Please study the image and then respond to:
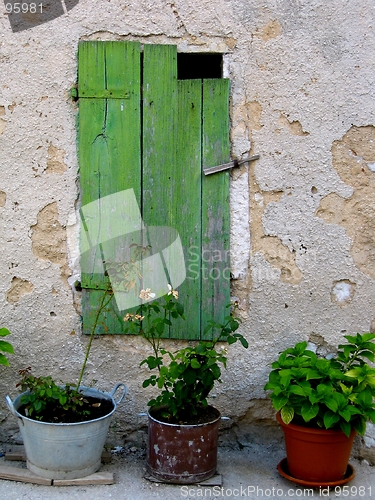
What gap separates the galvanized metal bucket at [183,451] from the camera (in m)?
2.65

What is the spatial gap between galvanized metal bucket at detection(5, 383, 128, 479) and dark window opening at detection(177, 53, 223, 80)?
1962 millimetres

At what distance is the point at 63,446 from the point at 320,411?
1.17 metres

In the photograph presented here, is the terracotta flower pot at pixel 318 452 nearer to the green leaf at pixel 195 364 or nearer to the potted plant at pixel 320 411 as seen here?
the potted plant at pixel 320 411

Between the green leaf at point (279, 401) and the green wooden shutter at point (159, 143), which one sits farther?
the green wooden shutter at point (159, 143)

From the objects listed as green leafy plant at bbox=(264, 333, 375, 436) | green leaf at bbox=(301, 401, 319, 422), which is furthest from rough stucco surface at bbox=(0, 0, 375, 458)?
green leaf at bbox=(301, 401, 319, 422)

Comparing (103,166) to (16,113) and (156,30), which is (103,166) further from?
(156,30)

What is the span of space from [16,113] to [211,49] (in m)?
1.07

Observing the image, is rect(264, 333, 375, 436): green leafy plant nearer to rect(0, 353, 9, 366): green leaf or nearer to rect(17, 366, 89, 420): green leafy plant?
rect(17, 366, 89, 420): green leafy plant

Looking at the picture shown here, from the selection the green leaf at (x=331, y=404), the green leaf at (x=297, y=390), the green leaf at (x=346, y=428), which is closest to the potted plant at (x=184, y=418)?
the green leaf at (x=297, y=390)

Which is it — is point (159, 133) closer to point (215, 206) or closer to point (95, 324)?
point (215, 206)

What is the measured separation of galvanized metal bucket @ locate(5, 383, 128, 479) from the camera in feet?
8.57

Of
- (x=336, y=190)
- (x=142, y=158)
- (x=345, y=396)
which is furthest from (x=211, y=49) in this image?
Result: (x=345, y=396)

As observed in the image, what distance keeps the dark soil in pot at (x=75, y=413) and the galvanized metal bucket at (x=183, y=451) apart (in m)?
0.27

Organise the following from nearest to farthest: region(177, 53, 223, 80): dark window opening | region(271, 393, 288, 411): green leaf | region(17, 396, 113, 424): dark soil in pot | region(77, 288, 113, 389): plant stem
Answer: region(271, 393, 288, 411): green leaf
region(17, 396, 113, 424): dark soil in pot
region(77, 288, 113, 389): plant stem
region(177, 53, 223, 80): dark window opening
